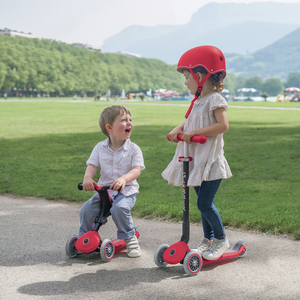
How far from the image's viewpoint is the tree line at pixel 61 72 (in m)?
78.5

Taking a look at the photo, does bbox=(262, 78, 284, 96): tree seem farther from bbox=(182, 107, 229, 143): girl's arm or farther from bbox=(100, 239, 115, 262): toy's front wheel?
bbox=(100, 239, 115, 262): toy's front wheel

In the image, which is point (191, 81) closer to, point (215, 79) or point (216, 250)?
point (215, 79)

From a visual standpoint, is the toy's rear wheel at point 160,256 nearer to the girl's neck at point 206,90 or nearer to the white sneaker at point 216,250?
the white sneaker at point 216,250

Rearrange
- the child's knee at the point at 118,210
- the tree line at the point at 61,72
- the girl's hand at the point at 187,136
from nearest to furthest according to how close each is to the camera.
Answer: the girl's hand at the point at 187,136
the child's knee at the point at 118,210
the tree line at the point at 61,72

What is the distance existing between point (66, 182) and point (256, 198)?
3.14 m

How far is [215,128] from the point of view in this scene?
289cm

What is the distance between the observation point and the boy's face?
10.9ft

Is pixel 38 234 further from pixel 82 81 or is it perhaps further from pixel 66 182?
pixel 82 81

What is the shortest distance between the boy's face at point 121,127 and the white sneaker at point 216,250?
3.87 feet

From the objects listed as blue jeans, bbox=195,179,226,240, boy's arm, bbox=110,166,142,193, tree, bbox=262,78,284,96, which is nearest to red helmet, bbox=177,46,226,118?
blue jeans, bbox=195,179,226,240

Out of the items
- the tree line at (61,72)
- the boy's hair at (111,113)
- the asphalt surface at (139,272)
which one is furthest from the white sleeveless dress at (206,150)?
the tree line at (61,72)

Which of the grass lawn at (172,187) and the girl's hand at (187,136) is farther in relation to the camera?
the grass lawn at (172,187)

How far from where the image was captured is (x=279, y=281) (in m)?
2.78

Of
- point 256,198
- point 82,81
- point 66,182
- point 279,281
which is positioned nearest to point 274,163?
point 256,198
